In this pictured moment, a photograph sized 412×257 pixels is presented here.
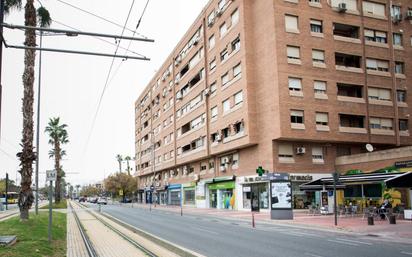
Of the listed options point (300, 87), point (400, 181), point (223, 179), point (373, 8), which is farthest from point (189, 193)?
point (400, 181)

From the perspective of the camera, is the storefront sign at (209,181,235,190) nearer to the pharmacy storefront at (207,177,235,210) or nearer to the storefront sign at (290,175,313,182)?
the pharmacy storefront at (207,177,235,210)

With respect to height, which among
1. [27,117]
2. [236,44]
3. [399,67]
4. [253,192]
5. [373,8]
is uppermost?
[373,8]

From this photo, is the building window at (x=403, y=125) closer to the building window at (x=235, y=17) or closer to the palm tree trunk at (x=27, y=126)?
the building window at (x=235, y=17)

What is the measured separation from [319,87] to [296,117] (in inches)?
157

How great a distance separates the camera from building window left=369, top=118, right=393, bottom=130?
42.5 meters

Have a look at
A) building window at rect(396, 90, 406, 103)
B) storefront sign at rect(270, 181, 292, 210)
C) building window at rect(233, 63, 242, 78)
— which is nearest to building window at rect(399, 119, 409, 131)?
building window at rect(396, 90, 406, 103)

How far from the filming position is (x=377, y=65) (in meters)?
43.8

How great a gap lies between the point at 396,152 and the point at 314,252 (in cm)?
2392

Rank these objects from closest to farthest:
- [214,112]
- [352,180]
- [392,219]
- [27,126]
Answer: [27,126] → [392,219] → [352,180] → [214,112]

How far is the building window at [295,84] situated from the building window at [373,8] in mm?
11307

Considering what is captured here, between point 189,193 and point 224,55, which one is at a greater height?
point 224,55

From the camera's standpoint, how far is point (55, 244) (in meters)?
15.5

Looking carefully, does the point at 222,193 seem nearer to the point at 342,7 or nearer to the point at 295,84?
the point at 295,84

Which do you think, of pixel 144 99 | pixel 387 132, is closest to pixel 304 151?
pixel 387 132
